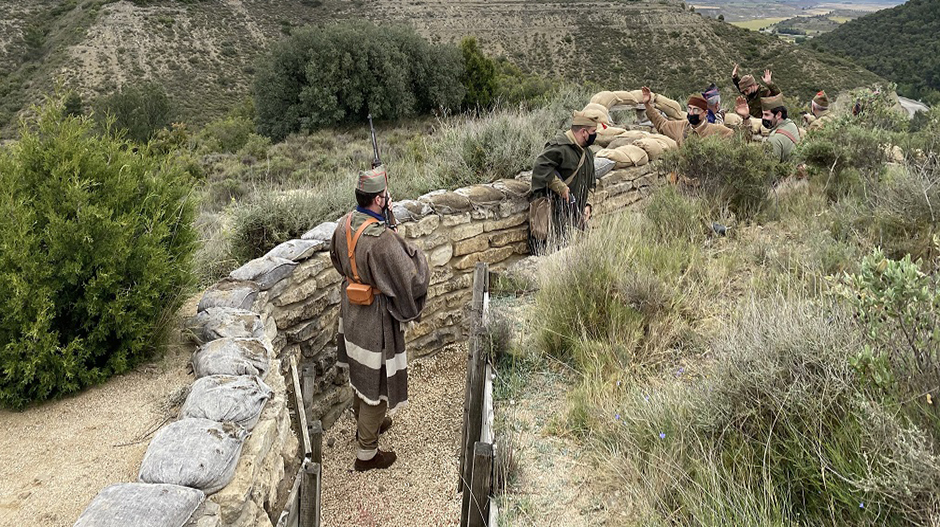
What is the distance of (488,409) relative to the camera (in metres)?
3.30

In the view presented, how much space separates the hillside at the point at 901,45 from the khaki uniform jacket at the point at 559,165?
22.7 metres

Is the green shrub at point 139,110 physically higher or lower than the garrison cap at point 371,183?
lower

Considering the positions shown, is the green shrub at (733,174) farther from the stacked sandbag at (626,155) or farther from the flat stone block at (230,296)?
the flat stone block at (230,296)

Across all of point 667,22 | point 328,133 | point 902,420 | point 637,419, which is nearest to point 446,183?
point 637,419

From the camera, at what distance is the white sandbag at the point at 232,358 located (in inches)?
105

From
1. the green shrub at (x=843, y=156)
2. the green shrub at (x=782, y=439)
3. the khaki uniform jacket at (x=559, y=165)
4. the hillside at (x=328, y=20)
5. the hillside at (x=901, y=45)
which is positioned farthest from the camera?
the hillside at (x=328, y=20)

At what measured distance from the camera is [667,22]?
36.1 m

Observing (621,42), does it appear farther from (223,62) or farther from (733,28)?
(223,62)

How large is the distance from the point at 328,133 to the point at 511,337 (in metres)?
14.9

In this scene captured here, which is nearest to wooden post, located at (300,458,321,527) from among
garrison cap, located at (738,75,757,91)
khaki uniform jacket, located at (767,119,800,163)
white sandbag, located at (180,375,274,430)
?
white sandbag, located at (180,375,274,430)

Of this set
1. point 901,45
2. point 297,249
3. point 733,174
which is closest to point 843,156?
point 733,174

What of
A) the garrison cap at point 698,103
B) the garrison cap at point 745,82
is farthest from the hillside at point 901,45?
the garrison cap at point 698,103

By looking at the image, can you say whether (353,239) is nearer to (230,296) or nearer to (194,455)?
(230,296)

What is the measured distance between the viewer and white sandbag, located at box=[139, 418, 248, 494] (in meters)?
1.95
